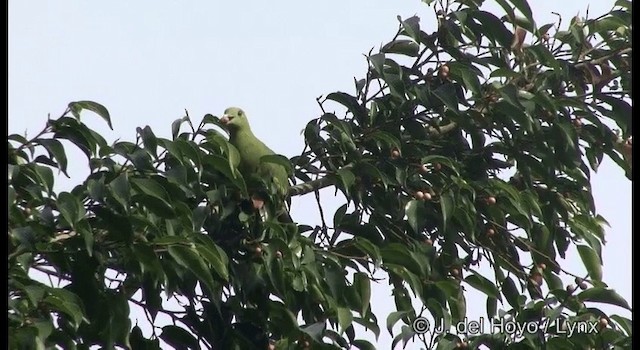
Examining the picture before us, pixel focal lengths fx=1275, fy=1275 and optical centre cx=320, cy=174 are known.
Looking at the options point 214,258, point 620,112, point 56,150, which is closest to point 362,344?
point 214,258

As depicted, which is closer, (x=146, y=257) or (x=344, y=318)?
(x=146, y=257)

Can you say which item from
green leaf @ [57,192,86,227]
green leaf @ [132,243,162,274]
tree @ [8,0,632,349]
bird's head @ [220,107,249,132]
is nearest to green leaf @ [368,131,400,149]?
tree @ [8,0,632,349]

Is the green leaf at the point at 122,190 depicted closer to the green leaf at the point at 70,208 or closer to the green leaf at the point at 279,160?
the green leaf at the point at 70,208

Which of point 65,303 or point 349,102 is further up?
point 349,102

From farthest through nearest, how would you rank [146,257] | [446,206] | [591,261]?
[591,261], [446,206], [146,257]

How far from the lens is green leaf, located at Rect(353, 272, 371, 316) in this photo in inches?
118

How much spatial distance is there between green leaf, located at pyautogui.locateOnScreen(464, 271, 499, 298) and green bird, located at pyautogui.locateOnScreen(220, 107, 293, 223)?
49 centimetres

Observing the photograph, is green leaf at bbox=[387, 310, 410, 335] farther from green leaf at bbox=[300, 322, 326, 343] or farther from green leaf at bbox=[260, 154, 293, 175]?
green leaf at bbox=[260, 154, 293, 175]

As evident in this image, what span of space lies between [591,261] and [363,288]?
2.47 ft

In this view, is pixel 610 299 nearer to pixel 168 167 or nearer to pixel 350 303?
pixel 350 303

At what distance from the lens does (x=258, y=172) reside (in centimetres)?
330

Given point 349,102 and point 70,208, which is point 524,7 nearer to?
point 349,102

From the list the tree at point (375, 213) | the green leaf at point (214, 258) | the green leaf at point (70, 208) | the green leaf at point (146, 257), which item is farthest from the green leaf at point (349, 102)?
the green leaf at point (70, 208)
